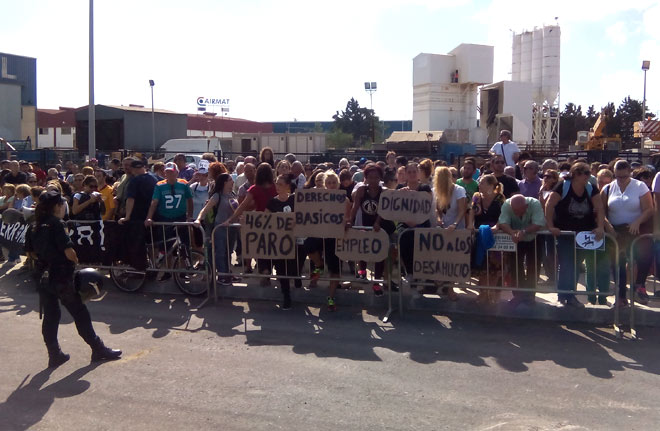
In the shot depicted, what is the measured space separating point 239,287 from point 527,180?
4.78m

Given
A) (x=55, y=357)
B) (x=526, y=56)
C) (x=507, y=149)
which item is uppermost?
(x=526, y=56)

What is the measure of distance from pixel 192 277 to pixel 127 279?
1.10 metres

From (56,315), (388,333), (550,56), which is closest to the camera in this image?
(56,315)

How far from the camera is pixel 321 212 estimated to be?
28.8 ft

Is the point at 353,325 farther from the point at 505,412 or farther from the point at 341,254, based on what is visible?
the point at 505,412

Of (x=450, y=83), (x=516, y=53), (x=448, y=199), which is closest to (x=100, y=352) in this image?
(x=448, y=199)

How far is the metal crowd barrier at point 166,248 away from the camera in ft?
31.8

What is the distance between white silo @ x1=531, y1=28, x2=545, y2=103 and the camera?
5528 cm

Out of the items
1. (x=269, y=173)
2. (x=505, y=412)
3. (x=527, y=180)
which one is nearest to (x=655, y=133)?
(x=527, y=180)

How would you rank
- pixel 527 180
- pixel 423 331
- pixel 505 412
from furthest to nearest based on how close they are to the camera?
pixel 527 180 → pixel 423 331 → pixel 505 412

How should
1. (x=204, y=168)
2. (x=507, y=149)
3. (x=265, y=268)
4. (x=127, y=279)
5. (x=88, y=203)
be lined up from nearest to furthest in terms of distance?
(x=265, y=268)
(x=127, y=279)
(x=88, y=203)
(x=204, y=168)
(x=507, y=149)

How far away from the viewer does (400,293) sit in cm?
852

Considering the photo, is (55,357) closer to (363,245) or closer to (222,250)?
(222,250)

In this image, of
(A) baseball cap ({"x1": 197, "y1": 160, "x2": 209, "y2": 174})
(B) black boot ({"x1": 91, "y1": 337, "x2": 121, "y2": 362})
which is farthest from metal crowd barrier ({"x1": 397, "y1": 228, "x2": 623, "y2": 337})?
(A) baseball cap ({"x1": 197, "y1": 160, "x2": 209, "y2": 174})
